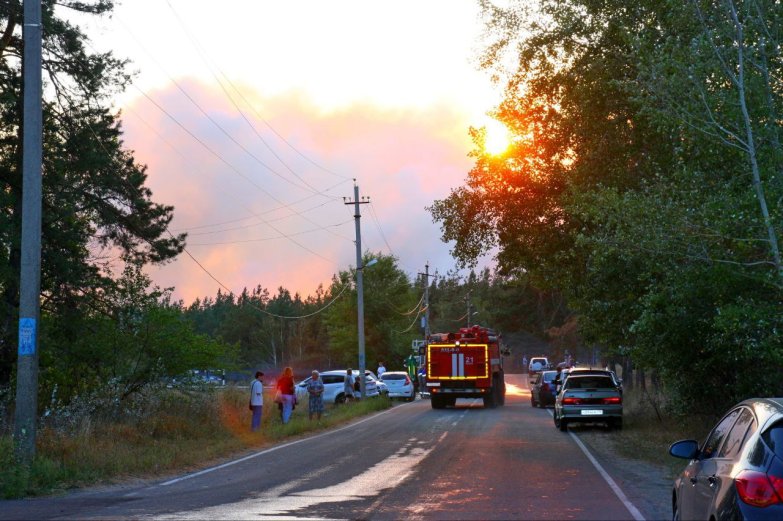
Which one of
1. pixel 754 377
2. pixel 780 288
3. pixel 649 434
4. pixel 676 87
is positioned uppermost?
pixel 676 87

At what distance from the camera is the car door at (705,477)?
21.2 ft

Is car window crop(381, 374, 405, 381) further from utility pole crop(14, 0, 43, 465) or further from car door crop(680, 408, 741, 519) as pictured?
car door crop(680, 408, 741, 519)

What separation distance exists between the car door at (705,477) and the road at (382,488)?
126 inches

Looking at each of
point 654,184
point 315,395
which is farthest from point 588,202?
point 315,395

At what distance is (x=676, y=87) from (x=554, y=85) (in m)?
10.2

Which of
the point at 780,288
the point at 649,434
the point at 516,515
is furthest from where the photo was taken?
the point at 649,434

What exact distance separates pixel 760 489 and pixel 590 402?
20.5 m

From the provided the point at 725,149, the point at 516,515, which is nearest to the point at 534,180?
the point at 725,149

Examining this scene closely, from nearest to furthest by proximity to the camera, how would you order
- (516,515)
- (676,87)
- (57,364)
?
1. (516,515)
2. (676,87)
3. (57,364)

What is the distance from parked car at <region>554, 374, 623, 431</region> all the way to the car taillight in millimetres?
20134

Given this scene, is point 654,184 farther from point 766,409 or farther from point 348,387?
point 348,387

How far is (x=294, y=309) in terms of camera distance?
159250 millimetres

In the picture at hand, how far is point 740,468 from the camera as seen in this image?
5.82 meters

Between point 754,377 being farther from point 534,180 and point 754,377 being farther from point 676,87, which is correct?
point 534,180
